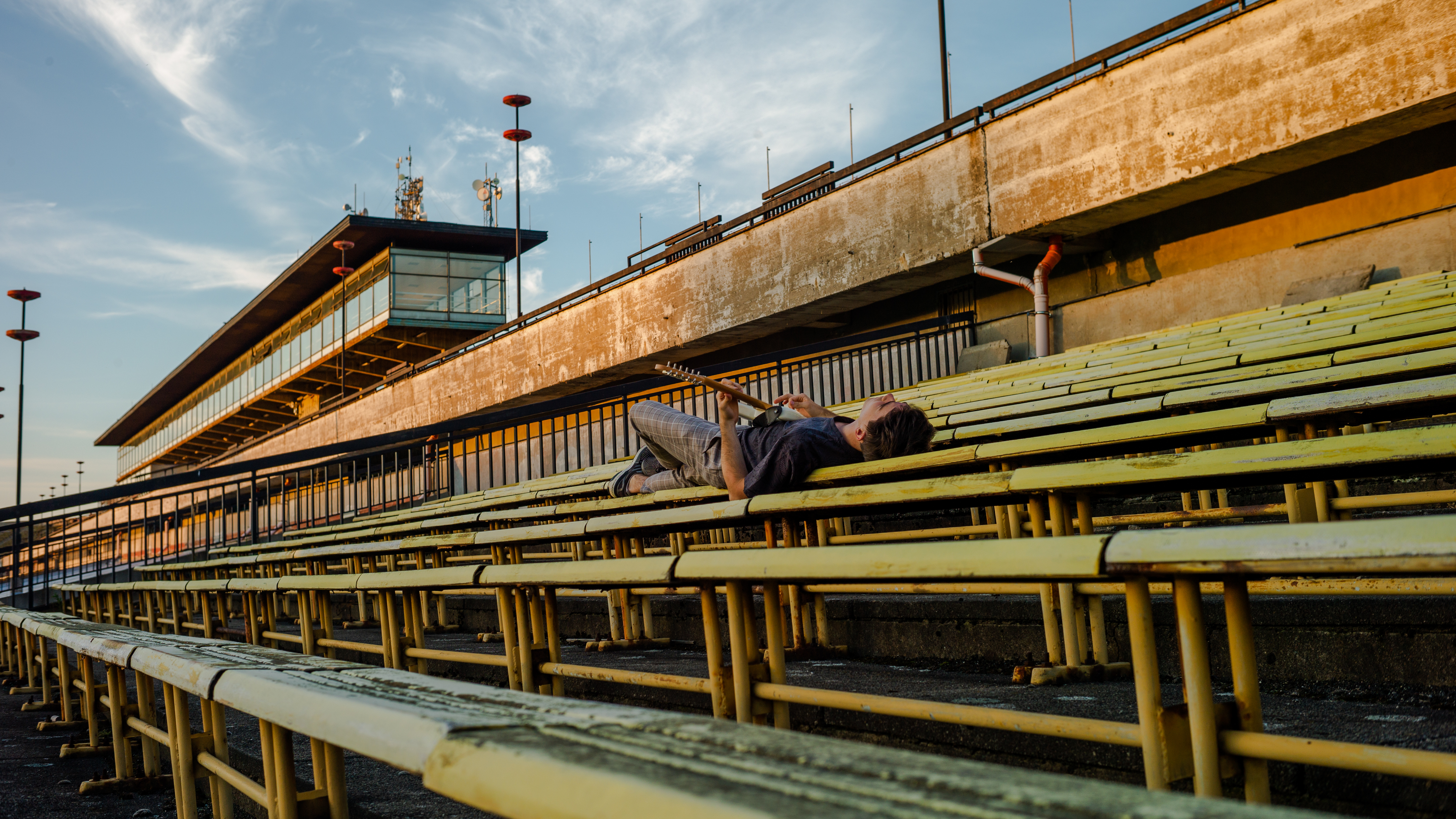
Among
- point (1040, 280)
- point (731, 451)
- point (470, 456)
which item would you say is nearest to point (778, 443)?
point (731, 451)

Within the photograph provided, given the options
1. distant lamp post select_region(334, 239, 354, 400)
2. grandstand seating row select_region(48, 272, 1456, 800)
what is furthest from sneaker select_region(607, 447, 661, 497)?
distant lamp post select_region(334, 239, 354, 400)

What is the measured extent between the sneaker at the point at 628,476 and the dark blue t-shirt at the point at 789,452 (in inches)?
38.0

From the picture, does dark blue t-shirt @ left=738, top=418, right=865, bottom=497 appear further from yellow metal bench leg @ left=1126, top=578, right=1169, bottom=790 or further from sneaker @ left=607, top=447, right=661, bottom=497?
yellow metal bench leg @ left=1126, top=578, right=1169, bottom=790

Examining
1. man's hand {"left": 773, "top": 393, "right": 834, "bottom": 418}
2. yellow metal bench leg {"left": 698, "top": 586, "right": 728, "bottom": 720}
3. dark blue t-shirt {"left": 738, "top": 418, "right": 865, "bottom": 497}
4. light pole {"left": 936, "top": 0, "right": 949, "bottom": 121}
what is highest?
light pole {"left": 936, "top": 0, "right": 949, "bottom": 121}

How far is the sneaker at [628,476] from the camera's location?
466 centimetres

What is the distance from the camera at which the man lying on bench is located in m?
3.35

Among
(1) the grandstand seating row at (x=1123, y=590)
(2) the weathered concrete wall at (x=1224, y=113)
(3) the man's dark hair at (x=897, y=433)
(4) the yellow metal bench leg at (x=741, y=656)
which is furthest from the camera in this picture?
(2) the weathered concrete wall at (x=1224, y=113)

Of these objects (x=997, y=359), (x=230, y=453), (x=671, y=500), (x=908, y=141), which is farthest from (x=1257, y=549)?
(x=230, y=453)

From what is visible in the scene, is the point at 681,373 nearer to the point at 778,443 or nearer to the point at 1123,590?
the point at 778,443

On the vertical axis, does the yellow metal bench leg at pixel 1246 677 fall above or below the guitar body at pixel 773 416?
below

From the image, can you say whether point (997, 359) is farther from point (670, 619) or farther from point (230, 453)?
point (230, 453)

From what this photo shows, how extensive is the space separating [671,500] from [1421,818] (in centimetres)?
279

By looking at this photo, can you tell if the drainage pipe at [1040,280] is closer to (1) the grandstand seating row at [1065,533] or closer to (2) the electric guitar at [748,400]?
(1) the grandstand seating row at [1065,533]

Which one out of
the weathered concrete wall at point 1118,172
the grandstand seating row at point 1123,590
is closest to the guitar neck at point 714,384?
the grandstand seating row at point 1123,590
